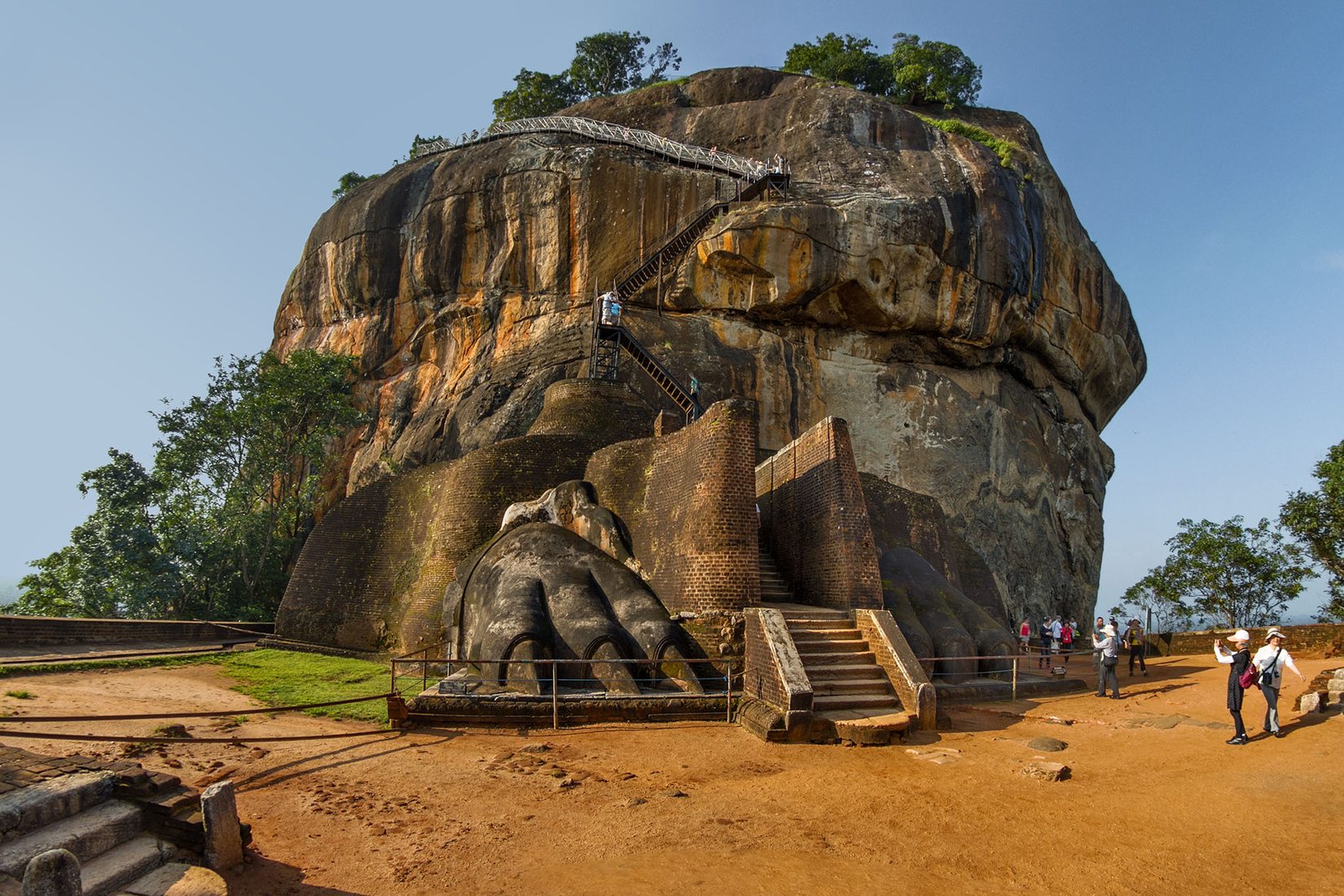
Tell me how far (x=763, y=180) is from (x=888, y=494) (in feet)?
58.0

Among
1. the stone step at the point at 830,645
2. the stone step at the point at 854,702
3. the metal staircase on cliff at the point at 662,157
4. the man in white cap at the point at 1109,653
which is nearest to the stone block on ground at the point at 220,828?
the stone step at the point at 854,702

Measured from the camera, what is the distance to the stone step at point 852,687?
8867mm

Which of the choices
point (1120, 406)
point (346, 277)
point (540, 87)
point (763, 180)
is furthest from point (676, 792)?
point (540, 87)

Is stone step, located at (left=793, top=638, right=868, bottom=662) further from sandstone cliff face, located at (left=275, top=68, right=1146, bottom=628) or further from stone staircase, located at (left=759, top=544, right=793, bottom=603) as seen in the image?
sandstone cliff face, located at (left=275, top=68, right=1146, bottom=628)

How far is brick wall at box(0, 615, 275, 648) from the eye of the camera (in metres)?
14.5

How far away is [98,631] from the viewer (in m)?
16.1

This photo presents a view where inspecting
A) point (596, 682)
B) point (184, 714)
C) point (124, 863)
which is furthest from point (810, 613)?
point (124, 863)

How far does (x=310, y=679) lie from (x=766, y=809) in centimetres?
868

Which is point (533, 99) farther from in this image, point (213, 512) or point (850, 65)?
point (213, 512)

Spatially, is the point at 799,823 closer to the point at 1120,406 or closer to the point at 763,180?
the point at 763,180

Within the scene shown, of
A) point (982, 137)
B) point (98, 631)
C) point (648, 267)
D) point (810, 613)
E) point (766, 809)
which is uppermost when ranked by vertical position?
point (982, 137)

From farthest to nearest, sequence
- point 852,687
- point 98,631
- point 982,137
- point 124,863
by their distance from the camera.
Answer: point 982,137 → point 98,631 → point 852,687 → point 124,863

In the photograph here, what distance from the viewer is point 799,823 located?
18.5ft

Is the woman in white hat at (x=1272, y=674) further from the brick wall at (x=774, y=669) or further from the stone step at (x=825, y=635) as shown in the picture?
the brick wall at (x=774, y=669)
